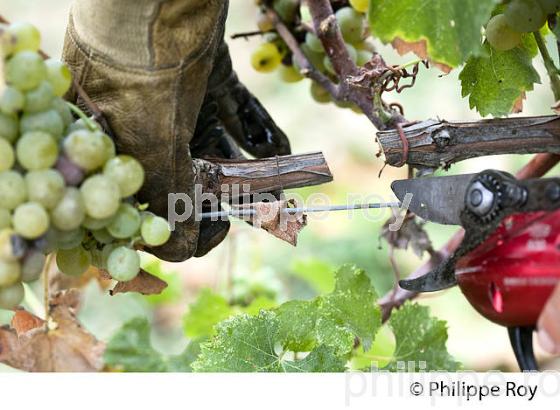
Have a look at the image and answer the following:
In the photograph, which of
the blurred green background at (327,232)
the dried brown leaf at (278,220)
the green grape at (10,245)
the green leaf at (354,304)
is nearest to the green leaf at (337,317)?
the green leaf at (354,304)

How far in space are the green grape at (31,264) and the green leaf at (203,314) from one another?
73 cm

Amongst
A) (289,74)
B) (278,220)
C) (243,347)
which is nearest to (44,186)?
(278,220)

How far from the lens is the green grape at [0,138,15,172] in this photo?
0.47 m

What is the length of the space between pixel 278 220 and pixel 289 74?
48 cm

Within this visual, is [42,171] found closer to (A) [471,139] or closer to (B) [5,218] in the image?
(B) [5,218]

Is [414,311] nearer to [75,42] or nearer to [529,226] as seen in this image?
[529,226]

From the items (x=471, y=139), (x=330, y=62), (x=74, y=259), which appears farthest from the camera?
(x=330, y=62)

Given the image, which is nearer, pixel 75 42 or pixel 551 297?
pixel 551 297

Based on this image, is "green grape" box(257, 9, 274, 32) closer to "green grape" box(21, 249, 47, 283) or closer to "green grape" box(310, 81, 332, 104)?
"green grape" box(310, 81, 332, 104)

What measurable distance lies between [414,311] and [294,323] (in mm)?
184

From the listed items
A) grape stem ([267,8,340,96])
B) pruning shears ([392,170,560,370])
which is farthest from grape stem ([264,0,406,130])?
pruning shears ([392,170,560,370])

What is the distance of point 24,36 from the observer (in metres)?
0.48

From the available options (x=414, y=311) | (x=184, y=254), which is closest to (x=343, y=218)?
(x=414, y=311)
